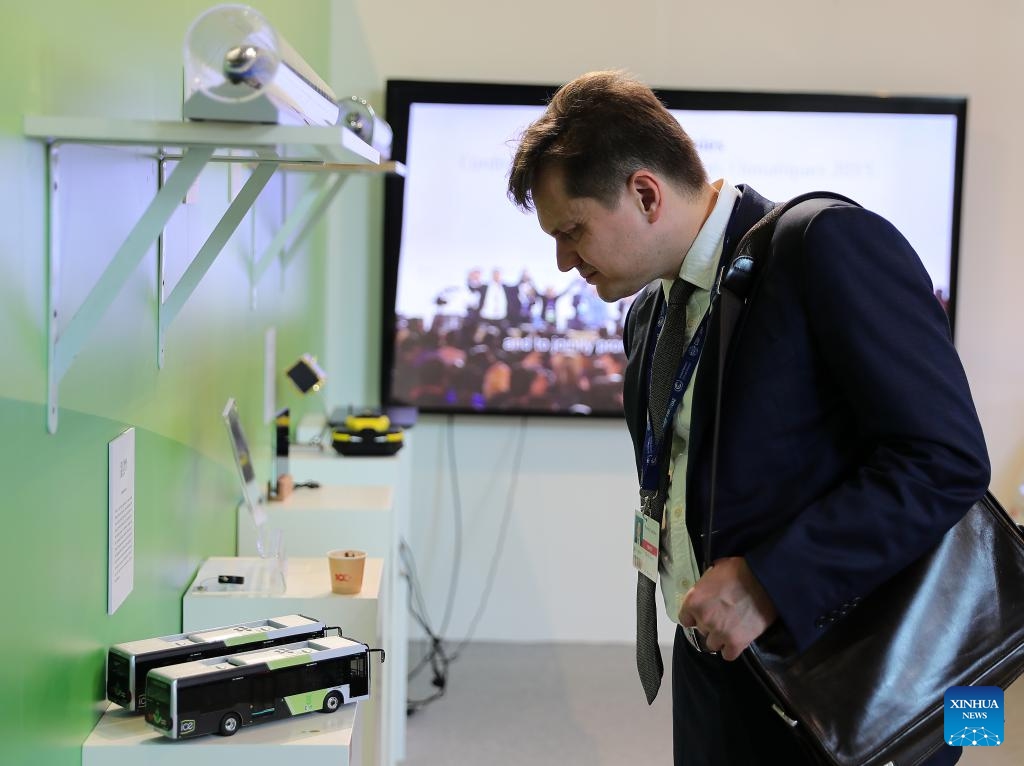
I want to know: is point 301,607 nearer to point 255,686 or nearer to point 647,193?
point 255,686

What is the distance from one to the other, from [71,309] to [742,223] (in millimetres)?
865

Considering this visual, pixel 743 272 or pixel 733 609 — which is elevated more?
pixel 743 272

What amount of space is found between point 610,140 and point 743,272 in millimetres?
247

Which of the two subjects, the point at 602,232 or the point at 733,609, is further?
the point at 602,232

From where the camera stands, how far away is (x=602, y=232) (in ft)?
4.75

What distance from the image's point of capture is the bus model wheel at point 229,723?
1.53 m

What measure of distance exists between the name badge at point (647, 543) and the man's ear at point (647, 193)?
0.42 m

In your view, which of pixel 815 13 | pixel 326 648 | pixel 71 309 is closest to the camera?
pixel 71 309

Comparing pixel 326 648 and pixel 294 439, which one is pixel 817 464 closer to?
pixel 326 648

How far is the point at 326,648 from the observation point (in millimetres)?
1650

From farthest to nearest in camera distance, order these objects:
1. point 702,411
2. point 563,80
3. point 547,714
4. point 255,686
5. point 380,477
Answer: point 563,80, point 547,714, point 380,477, point 255,686, point 702,411

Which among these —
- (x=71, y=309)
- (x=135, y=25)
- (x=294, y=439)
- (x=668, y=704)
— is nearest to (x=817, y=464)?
(x=71, y=309)

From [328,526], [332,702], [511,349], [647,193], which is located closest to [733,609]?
[647,193]

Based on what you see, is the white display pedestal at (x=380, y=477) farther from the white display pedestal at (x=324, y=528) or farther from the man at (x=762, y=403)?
the man at (x=762, y=403)
